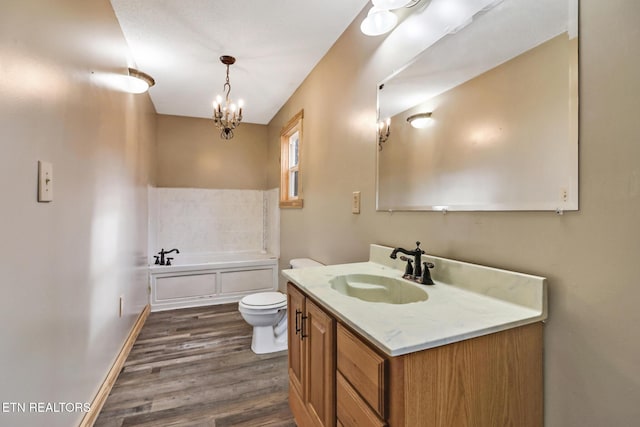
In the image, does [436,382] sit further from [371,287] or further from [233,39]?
[233,39]

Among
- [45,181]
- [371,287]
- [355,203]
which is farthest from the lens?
[355,203]

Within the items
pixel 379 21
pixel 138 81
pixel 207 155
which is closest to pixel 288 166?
pixel 207 155

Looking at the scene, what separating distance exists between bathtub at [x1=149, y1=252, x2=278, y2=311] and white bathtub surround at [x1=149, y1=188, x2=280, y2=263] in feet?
0.85

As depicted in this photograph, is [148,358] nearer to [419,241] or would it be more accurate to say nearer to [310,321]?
[310,321]

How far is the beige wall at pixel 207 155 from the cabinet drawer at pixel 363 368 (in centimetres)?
382

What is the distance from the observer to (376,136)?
1747 millimetres

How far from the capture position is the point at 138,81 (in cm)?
229

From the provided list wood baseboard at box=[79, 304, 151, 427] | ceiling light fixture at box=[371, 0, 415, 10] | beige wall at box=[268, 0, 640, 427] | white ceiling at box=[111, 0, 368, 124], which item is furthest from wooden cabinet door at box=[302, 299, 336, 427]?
white ceiling at box=[111, 0, 368, 124]

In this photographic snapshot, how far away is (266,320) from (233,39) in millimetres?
2237

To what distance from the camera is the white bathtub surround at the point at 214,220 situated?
4016 millimetres

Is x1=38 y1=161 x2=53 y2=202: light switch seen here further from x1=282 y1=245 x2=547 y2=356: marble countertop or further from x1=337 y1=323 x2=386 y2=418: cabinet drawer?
x1=337 y1=323 x2=386 y2=418: cabinet drawer

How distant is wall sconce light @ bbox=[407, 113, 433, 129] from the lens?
4.64 feet

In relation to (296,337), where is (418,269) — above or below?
above

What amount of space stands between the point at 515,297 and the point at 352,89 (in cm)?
163
